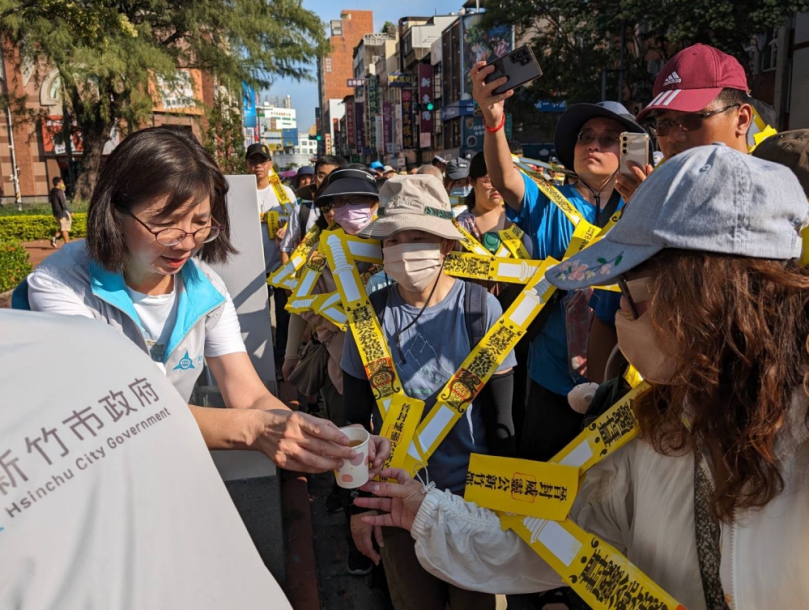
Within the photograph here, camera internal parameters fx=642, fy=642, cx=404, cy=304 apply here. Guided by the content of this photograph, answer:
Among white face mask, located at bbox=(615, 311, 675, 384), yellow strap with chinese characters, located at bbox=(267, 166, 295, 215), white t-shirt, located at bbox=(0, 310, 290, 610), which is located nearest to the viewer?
white t-shirt, located at bbox=(0, 310, 290, 610)

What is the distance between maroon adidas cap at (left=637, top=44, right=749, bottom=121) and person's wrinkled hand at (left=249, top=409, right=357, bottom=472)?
1801mm

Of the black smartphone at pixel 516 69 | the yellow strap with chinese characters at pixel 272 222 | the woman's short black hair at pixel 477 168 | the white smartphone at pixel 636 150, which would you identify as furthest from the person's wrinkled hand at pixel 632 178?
the yellow strap with chinese characters at pixel 272 222

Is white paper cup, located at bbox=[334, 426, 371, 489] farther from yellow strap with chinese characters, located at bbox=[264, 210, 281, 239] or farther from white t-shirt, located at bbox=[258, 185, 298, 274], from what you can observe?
yellow strap with chinese characters, located at bbox=[264, 210, 281, 239]

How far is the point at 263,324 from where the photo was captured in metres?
4.15

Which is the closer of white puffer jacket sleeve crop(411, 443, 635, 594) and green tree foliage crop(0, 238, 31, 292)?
white puffer jacket sleeve crop(411, 443, 635, 594)

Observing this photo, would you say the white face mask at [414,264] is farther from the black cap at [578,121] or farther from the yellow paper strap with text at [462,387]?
the black cap at [578,121]

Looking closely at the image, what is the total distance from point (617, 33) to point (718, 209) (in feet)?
73.4

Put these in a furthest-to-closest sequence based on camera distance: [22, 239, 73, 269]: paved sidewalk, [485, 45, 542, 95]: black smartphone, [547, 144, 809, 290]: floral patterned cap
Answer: [22, 239, 73, 269]: paved sidewalk < [485, 45, 542, 95]: black smartphone < [547, 144, 809, 290]: floral patterned cap

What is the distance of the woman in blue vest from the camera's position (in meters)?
1.94

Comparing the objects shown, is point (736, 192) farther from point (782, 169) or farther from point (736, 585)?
point (736, 585)

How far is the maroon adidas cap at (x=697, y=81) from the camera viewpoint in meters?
2.48

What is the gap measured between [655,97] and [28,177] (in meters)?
42.4

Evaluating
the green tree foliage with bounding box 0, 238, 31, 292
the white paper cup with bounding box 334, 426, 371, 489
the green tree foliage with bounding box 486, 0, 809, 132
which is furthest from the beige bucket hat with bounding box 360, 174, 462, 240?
the green tree foliage with bounding box 486, 0, 809, 132

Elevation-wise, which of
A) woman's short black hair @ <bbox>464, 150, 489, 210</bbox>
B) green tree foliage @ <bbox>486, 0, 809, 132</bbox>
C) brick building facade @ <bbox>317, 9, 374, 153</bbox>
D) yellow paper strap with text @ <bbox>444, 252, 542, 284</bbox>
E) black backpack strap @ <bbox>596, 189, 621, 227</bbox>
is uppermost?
brick building facade @ <bbox>317, 9, 374, 153</bbox>
